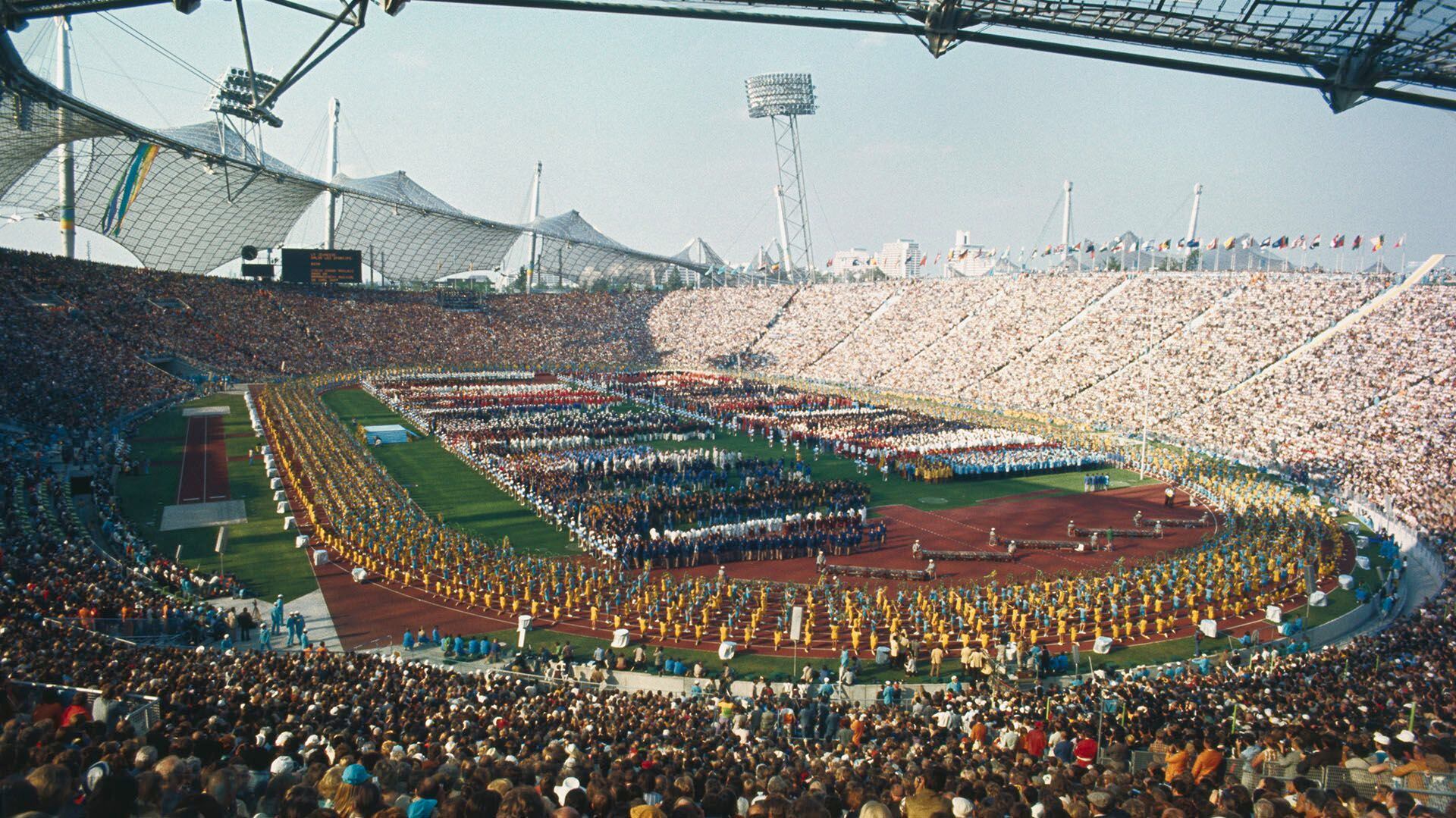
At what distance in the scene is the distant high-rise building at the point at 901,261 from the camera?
9169cm

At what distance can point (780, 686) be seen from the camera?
48.0 ft

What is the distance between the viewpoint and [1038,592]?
1900 cm

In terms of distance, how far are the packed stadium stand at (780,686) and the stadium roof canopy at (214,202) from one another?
6245mm

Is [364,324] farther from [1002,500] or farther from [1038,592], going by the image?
[1038,592]

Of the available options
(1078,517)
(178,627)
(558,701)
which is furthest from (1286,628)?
(178,627)

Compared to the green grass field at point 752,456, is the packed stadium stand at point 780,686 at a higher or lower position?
higher

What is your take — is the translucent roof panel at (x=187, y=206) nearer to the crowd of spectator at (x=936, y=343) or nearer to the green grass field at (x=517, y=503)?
the crowd of spectator at (x=936, y=343)

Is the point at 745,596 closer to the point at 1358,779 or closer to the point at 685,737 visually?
the point at 685,737

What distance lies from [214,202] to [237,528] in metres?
51.9

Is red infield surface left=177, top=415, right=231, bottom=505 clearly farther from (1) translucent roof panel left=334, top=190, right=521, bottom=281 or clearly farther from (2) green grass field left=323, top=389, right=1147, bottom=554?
(1) translucent roof panel left=334, top=190, right=521, bottom=281

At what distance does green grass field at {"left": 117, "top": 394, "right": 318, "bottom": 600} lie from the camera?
19.9 m

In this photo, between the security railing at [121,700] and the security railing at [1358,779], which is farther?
the security railing at [121,700]

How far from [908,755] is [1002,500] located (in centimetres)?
2147

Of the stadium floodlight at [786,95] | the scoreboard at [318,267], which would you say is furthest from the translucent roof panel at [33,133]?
the stadium floodlight at [786,95]
